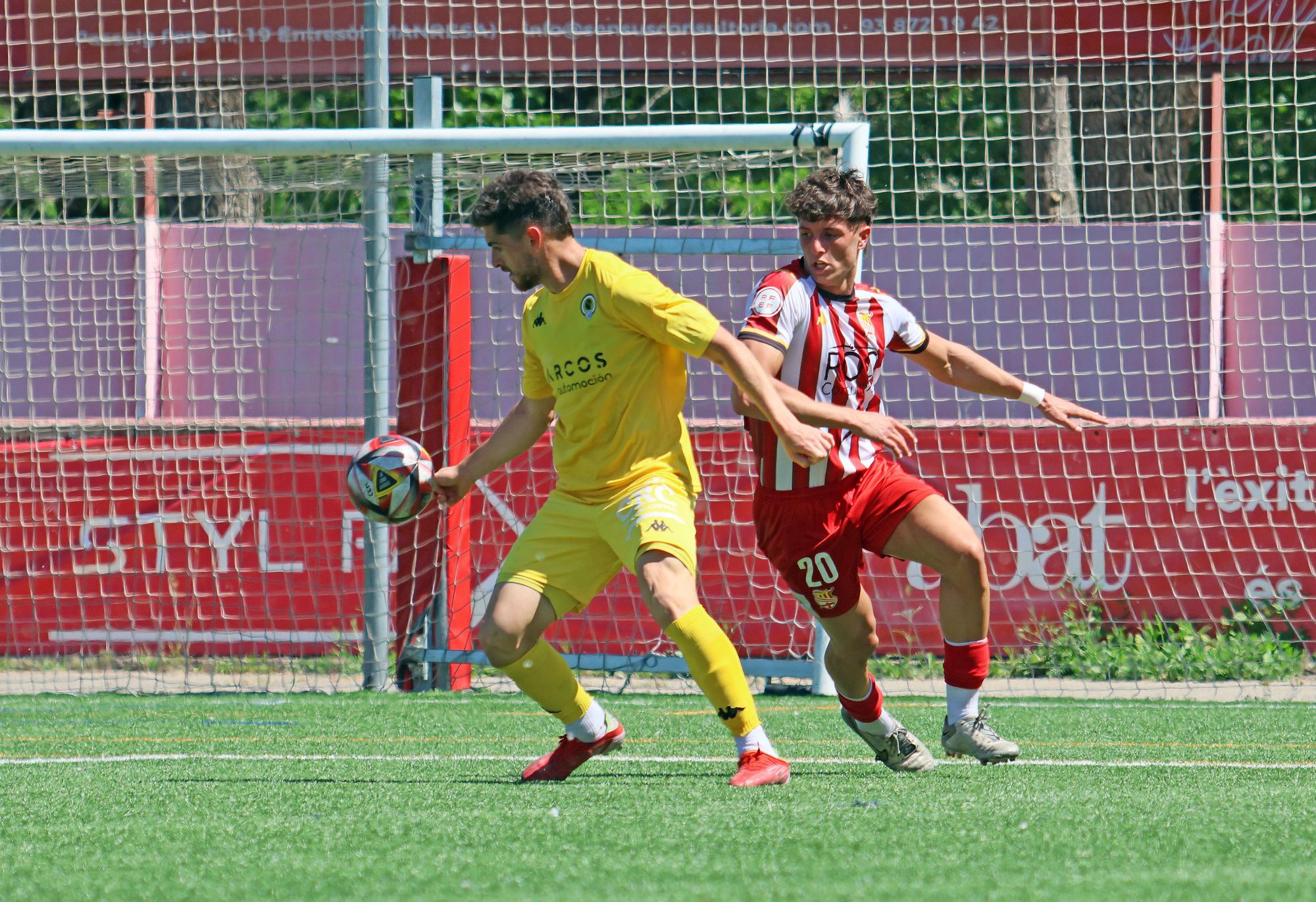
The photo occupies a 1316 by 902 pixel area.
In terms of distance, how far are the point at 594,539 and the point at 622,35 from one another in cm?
786

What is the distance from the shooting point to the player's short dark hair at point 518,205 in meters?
4.65

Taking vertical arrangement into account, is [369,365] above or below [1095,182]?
below

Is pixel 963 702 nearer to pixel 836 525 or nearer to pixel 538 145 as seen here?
pixel 836 525

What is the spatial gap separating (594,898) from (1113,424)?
745 cm

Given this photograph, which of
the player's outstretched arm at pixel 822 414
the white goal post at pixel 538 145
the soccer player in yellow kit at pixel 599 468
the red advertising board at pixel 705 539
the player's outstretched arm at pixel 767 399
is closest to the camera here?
the player's outstretched arm at pixel 767 399

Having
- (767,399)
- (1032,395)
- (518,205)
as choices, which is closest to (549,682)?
(767,399)

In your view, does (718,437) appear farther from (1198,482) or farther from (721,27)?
(721,27)

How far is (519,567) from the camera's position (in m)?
4.79

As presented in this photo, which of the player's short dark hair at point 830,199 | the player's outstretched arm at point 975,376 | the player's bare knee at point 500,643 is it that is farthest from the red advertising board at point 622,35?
the player's bare knee at point 500,643

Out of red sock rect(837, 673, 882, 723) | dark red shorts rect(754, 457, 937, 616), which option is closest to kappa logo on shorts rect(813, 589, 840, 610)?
dark red shorts rect(754, 457, 937, 616)

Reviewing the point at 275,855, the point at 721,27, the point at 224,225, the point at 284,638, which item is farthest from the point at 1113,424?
the point at 275,855

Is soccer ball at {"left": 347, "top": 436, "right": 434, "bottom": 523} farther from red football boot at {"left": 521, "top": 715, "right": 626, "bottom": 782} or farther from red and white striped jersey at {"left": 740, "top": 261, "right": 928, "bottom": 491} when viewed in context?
red and white striped jersey at {"left": 740, "top": 261, "right": 928, "bottom": 491}

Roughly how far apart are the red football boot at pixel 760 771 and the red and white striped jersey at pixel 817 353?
0.90 meters

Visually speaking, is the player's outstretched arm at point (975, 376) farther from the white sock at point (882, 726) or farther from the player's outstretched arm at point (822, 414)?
the white sock at point (882, 726)
